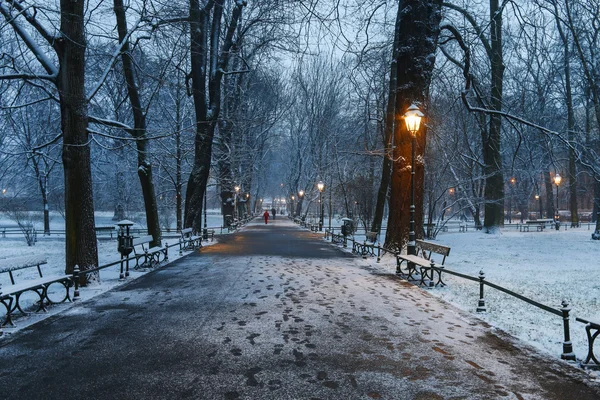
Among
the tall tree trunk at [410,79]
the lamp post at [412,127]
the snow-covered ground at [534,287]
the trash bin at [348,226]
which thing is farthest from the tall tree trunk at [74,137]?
the trash bin at [348,226]

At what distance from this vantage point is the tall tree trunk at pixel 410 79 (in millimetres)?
13836

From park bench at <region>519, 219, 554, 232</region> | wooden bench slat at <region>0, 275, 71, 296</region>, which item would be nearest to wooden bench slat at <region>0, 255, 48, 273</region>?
wooden bench slat at <region>0, 275, 71, 296</region>

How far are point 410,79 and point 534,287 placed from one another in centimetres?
727

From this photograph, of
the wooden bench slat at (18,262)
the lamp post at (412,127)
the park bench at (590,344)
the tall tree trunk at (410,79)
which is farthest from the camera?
the tall tree trunk at (410,79)

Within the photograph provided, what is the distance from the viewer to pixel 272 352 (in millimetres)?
5492

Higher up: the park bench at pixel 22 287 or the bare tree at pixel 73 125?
the bare tree at pixel 73 125

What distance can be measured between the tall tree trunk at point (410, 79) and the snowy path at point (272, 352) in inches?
206

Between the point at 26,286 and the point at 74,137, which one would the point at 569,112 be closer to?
the point at 74,137

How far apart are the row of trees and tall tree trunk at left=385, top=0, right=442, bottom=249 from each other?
45mm

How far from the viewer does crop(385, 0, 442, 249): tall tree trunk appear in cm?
1384

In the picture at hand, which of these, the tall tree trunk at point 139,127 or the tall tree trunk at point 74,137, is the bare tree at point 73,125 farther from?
the tall tree trunk at point 139,127

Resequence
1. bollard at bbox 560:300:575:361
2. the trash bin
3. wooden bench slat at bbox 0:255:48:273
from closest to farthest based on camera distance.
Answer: bollard at bbox 560:300:575:361
wooden bench slat at bbox 0:255:48:273
the trash bin

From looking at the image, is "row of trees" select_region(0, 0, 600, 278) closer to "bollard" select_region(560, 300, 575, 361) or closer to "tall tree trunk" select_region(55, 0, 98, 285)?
"tall tree trunk" select_region(55, 0, 98, 285)

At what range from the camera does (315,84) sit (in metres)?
47.1
